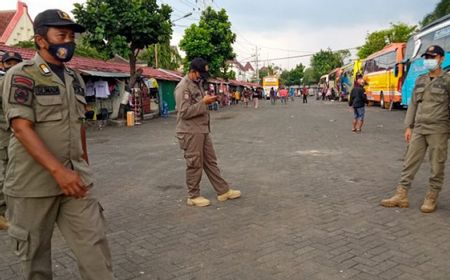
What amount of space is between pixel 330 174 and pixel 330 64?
2986 inches

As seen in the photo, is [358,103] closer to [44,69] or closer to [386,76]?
[44,69]

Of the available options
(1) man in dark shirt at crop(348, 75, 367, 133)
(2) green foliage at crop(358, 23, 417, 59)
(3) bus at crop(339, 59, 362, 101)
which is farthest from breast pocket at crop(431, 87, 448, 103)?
(2) green foliage at crop(358, 23, 417, 59)

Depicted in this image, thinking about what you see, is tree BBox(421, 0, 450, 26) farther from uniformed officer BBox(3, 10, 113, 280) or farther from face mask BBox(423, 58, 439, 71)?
uniformed officer BBox(3, 10, 113, 280)

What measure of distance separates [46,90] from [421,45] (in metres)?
17.1

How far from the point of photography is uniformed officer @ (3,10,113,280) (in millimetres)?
2236

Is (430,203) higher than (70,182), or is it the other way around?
(70,182)

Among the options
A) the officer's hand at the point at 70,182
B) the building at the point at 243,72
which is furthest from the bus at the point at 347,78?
the building at the point at 243,72

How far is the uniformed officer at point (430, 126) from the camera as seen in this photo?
182 inches

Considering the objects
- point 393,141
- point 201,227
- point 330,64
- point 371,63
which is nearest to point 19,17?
point 371,63

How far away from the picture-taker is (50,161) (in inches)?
86.2

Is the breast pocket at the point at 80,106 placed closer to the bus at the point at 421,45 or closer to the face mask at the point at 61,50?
the face mask at the point at 61,50

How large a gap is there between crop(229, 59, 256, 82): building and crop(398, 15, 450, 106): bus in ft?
241

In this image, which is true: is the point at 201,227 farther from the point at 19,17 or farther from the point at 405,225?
the point at 19,17

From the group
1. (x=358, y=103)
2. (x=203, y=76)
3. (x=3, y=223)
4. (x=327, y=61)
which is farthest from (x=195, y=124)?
(x=327, y=61)
